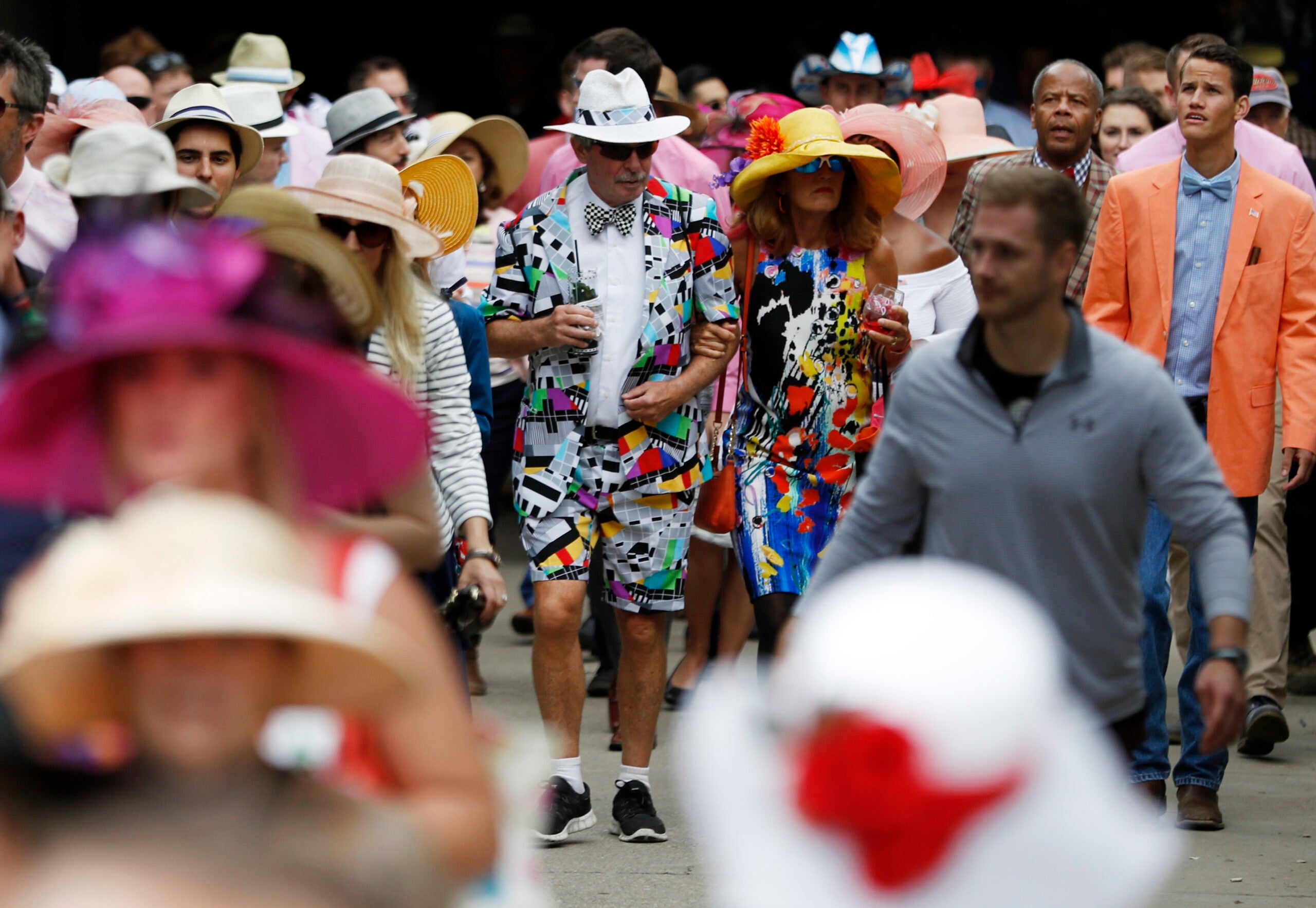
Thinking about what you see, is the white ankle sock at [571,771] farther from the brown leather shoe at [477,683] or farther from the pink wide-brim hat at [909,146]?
the pink wide-brim hat at [909,146]

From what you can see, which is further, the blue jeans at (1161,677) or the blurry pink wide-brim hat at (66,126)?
the blurry pink wide-brim hat at (66,126)

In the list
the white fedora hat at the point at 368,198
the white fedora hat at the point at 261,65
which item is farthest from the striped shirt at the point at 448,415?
the white fedora hat at the point at 261,65

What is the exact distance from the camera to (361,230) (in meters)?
4.74

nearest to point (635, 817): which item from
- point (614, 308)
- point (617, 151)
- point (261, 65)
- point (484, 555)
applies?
point (614, 308)

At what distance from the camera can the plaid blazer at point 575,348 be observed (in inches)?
235

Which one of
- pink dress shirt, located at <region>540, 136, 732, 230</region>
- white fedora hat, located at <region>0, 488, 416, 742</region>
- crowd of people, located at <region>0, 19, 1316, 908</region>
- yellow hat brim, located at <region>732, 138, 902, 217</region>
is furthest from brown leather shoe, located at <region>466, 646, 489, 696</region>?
white fedora hat, located at <region>0, 488, 416, 742</region>

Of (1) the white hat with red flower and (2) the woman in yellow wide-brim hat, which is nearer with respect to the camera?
(1) the white hat with red flower

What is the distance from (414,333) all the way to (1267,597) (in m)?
3.83

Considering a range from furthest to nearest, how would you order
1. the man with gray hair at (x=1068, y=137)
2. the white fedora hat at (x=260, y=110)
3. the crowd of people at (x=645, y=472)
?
the white fedora hat at (x=260, y=110), the man with gray hair at (x=1068, y=137), the crowd of people at (x=645, y=472)

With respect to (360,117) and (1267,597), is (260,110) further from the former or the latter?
(1267,597)

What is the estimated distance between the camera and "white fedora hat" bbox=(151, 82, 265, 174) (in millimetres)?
6500

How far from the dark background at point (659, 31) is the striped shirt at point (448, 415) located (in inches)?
350

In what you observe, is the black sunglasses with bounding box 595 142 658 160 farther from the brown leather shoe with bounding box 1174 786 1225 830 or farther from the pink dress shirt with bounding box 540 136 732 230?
the brown leather shoe with bounding box 1174 786 1225 830

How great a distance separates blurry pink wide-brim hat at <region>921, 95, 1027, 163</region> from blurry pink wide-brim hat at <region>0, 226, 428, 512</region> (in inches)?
253
